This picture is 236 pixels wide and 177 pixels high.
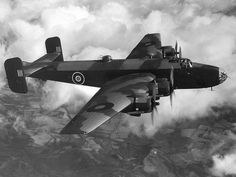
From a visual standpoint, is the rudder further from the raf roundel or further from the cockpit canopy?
the cockpit canopy

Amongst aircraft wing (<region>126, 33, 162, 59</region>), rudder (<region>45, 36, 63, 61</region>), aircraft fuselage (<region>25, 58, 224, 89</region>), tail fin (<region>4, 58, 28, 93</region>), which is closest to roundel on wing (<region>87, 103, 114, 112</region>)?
aircraft fuselage (<region>25, 58, 224, 89</region>)

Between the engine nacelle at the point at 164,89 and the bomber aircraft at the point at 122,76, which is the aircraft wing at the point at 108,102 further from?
the engine nacelle at the point at 164,89

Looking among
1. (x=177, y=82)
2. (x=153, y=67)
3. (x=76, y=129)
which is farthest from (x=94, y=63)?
(x=76, y=129)

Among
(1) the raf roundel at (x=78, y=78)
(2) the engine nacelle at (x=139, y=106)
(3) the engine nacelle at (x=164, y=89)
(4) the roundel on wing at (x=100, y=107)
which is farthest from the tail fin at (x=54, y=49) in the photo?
(2) the engine nacelle at (x=139, y=106)

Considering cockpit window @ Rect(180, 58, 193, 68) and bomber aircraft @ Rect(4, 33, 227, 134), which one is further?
cockpit window @ Rect(180, 58, 193, 68)

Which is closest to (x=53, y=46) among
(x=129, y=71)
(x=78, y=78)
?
(x=78, y=78)

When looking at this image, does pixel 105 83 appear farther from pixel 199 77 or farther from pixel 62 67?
pixel 199 77
